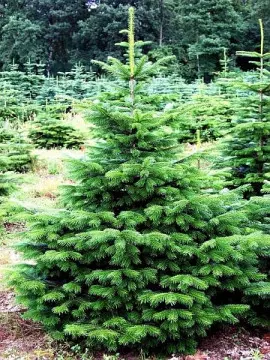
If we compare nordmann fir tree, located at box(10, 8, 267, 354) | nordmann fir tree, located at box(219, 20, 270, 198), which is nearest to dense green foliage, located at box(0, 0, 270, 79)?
nordmann fir tree, located at box(219, 20, 270, 198)

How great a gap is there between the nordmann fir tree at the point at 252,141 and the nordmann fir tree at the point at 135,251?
1697mm

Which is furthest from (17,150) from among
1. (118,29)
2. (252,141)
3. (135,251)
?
(118,29)

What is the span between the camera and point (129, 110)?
3.93 m

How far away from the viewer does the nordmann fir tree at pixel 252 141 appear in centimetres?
527

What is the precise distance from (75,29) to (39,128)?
26412 mm

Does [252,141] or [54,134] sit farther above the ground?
[252,141]

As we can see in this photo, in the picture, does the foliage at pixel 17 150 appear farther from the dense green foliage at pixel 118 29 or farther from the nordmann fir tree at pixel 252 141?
the dense green foliage at pixel 118 29

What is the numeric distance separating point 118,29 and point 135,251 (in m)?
29.8

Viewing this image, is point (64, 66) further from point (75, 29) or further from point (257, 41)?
point (257, 41)

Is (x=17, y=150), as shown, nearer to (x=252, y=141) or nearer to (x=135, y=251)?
(x=252, y=141)

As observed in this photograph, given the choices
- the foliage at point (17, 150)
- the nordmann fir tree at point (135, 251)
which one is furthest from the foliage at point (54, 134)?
the nordmann fir tree at point (135, 251)

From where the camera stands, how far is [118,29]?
31188mm

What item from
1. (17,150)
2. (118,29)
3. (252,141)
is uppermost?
(118,29)

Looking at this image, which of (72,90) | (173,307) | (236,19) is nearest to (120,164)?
(173,307)
